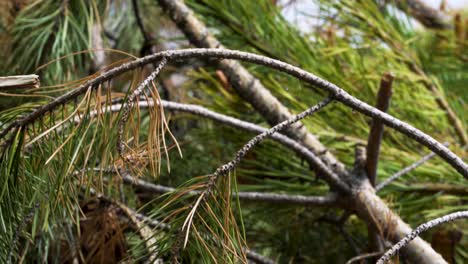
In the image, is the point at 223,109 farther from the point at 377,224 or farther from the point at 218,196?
the point at 218,196

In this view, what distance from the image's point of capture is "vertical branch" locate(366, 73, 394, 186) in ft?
2.20

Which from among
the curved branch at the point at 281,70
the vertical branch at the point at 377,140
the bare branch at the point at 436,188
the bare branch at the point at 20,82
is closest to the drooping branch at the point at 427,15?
the bare branch at the point at 436,188

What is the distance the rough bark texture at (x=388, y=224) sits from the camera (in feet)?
1.96

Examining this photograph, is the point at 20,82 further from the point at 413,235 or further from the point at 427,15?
the point at 427,15

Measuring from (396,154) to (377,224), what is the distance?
0.24 metres

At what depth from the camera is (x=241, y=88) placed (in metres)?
0.79

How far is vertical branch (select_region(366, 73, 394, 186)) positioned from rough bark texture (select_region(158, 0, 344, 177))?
0.05 metres

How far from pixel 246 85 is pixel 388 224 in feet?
0.78

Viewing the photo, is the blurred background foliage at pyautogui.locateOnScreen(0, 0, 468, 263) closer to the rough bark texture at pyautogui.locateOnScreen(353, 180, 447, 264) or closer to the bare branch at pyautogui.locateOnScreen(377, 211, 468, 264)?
the rough bark texture at pyautogui.locateOnScreen(353, 180, 447, 264)

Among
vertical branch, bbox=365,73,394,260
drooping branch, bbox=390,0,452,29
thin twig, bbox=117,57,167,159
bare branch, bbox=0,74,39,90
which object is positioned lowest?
vertical branch, bbox=365,73,394,260

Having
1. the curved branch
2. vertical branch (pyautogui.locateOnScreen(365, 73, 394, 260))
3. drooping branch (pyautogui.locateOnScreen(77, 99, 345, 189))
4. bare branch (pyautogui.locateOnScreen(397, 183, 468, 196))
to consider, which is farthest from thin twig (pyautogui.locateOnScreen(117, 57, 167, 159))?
bare branch (pyautogui.locateOnScreen(397, 183, 468, 196))

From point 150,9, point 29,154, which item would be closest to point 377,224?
point 29,154

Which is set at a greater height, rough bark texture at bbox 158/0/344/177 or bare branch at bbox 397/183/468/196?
rough bark texture at bbox 158/0/344/177

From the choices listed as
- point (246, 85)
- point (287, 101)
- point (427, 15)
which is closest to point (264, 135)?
point (246, 85)
